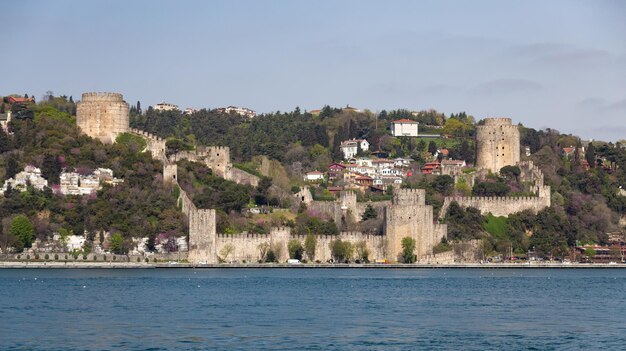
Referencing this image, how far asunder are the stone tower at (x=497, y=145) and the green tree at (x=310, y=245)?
18457mm

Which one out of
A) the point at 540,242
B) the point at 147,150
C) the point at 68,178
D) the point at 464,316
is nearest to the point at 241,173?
the point at 147,150

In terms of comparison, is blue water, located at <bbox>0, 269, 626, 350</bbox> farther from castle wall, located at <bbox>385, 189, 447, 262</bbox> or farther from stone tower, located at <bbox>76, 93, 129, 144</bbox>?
stone tower, located at <bbox>76, 93, 129, 144</bbox>

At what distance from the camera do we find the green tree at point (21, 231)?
72.9m

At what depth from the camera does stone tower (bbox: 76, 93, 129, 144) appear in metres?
85.5

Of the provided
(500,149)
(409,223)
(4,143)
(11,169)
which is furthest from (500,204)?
(4,143)

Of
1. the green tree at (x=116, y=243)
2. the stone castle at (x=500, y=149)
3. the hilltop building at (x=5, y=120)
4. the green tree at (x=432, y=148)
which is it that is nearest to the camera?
the green tree at (x=116, y=243)

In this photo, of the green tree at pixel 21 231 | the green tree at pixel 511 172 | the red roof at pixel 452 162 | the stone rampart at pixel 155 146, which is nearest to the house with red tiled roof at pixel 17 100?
the stone rampart at pixel 155 146

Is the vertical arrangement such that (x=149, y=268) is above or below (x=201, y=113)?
below

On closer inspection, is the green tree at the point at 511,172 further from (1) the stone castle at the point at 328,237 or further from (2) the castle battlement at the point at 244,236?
(2) the castle battlement at the point at 244,236

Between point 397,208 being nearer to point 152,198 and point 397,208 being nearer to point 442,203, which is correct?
point 442,203

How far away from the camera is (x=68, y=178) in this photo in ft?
259

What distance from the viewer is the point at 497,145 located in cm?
9175

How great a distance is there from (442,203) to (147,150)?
54.0 ft

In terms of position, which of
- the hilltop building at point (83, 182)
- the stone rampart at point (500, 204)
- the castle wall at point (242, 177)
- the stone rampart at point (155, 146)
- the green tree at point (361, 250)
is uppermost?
the stone rampart at point (155, 146)
